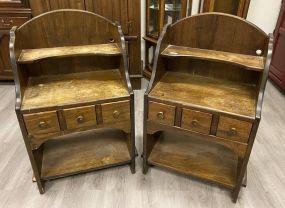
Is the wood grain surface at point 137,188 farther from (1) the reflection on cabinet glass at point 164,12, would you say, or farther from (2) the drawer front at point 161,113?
(1) the reflection on cabinet glass at point 164,12

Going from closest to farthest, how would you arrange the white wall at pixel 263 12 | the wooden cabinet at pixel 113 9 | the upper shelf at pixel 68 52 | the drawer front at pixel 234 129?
the drawer front at pixel 234 129
the upper shelf at pixel 68 52
the wooden cabinet at pixel 113 9
the white wall at pixel 263 12

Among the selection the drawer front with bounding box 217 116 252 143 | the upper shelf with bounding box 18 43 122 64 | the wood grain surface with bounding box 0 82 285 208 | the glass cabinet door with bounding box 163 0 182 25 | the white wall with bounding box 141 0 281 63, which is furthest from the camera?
the white wall with bounding box 141 0 281 63

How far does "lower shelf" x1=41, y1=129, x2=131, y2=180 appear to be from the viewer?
5.26 ft

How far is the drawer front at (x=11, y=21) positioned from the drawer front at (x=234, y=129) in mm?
2129

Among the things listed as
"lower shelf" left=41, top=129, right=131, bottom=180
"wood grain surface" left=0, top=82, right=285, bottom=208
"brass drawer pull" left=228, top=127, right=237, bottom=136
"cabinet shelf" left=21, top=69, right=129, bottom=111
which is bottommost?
"wood grain surface" left=0, top=82, right=285, bottom=208

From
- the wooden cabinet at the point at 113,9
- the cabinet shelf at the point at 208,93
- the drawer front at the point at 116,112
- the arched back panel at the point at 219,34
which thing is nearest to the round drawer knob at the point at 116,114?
the drawer front at the point at 116,112

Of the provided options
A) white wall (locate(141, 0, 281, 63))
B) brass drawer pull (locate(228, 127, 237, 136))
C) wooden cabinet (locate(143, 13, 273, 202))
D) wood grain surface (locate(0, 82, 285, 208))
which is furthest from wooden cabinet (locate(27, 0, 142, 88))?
brass drawer pull (locate(228, 127, 237, 136))

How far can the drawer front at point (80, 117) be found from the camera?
1298 mm

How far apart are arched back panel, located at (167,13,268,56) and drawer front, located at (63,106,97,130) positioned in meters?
0.65

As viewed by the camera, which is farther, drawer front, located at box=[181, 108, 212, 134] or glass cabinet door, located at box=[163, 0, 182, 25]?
glass cabinet door, located at box=[163, 0, 182, 25]

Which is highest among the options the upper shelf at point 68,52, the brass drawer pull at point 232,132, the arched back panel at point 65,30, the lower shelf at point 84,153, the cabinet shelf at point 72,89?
the arched back panel at point 65,30

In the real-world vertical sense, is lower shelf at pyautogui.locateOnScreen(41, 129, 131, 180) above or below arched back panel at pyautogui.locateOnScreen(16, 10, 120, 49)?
below

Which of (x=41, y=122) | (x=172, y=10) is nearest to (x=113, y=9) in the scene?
(x=172, y=10)

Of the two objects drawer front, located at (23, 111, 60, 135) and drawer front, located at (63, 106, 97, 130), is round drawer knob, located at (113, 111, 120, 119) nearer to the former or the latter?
drawer front, located at (63, 106, 97, 130)
